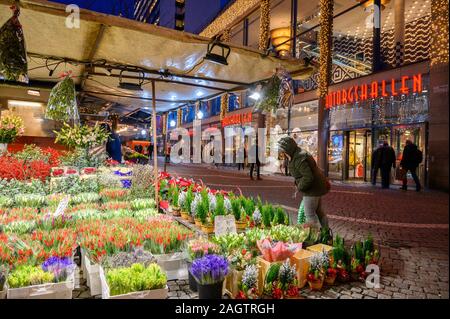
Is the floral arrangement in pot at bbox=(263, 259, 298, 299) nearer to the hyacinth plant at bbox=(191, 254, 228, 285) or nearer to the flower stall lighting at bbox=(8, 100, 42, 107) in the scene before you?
the hyacinth plant at bbox=(191, 254, 228, 285)

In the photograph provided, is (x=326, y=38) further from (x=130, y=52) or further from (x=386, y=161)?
(x=130, y=52)

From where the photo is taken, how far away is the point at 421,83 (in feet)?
41.9

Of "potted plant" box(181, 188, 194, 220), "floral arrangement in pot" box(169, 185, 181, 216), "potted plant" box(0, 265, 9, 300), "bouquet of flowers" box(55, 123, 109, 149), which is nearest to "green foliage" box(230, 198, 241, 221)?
"potted plant" box(181, 188, 194, 220)

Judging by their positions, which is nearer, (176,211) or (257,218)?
(257,218)

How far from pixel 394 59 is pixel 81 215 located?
14898 millimetres

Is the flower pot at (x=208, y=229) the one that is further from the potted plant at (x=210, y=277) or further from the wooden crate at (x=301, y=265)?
the potted plant at (x=210, y=277)

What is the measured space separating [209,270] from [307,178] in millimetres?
2538

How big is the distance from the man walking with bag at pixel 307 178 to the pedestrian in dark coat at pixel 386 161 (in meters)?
9.58

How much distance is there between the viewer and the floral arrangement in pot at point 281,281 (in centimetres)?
318

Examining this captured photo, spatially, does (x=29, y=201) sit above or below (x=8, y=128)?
below

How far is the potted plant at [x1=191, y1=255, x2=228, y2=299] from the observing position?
9.26 ft

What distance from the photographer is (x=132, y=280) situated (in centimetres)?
270

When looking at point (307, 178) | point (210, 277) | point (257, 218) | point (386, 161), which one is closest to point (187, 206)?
point (257, 218)
